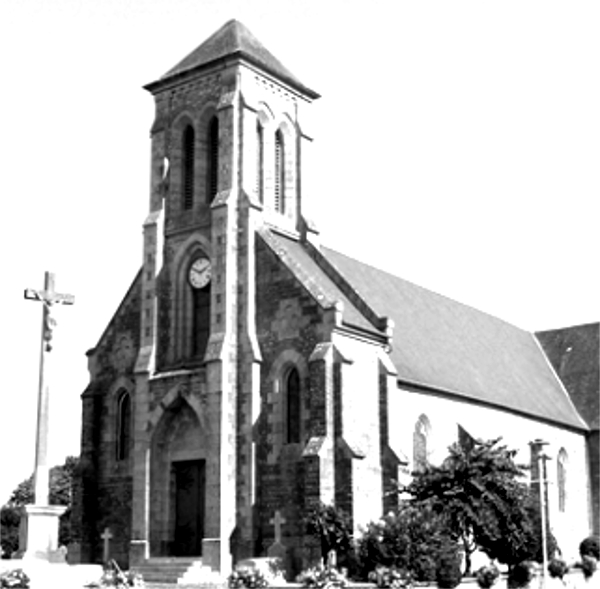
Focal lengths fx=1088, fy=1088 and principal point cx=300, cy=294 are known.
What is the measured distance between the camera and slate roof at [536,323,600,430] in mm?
60625

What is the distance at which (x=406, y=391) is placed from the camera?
43.3 meters

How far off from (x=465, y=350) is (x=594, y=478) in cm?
1230

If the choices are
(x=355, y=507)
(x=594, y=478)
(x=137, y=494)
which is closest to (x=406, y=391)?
(x=355, y=507)

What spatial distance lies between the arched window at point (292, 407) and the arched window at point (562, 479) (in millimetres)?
22481

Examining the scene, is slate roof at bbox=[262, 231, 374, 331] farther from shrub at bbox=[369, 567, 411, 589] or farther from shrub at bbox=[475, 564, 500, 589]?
shrub at bbox=[369, 567, 411, 589]

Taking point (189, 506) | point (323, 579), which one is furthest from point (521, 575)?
point (189, 506)

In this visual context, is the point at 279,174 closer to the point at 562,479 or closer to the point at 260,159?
the point at 260,159

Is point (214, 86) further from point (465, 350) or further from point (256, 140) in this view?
point (465, 350)

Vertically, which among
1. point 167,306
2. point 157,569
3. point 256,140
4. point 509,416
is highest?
point 256,140

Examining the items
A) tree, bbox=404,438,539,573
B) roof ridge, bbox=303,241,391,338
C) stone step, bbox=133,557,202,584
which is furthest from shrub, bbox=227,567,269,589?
roof ridge, bbox=303,241,391,338

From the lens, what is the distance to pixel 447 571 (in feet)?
106

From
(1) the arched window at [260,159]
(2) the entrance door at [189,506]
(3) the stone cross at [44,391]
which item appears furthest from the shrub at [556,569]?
(3) the stone cross at [44,391]

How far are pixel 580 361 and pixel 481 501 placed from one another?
29371mm

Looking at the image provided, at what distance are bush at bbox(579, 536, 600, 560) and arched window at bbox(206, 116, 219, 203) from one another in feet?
87.2
